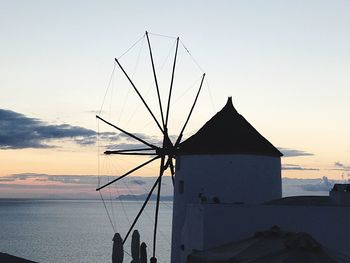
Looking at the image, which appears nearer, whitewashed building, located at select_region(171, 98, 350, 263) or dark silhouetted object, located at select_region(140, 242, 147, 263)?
whitewashed building, located at select_region(171, 98, 350, 263)

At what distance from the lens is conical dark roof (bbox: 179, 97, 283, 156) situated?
30547mm

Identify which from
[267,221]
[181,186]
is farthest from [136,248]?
[267,221]

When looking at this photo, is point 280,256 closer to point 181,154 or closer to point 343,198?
point 343,198

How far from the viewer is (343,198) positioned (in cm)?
2808

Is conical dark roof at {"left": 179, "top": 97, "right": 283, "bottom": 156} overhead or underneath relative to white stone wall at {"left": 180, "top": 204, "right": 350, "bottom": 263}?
overhead

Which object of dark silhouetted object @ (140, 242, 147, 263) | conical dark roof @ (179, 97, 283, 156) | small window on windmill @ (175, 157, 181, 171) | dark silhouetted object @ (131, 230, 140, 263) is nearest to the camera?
conical dark roof @ (179, 97, 283, 156)

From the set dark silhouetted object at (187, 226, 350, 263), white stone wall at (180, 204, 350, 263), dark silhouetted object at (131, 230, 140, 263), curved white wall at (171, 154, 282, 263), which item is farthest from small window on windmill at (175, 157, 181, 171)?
dark silhouetted object at (187, 226, 350, 263)

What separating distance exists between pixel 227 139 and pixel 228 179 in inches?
89.7

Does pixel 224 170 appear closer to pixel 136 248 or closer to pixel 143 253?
pixel 143 253

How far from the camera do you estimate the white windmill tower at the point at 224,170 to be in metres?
30.3

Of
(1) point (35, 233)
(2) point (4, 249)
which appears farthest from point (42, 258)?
(1) point (35, 233)

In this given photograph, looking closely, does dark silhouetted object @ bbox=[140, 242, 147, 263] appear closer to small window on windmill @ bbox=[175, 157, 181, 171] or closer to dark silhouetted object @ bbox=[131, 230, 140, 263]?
dark silhouetted object @ bbox=[131, 230, 140, 263]

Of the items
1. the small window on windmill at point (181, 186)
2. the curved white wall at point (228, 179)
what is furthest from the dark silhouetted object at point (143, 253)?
the small window on windmill at point (181, 186)

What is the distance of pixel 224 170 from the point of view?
99.4 ft
